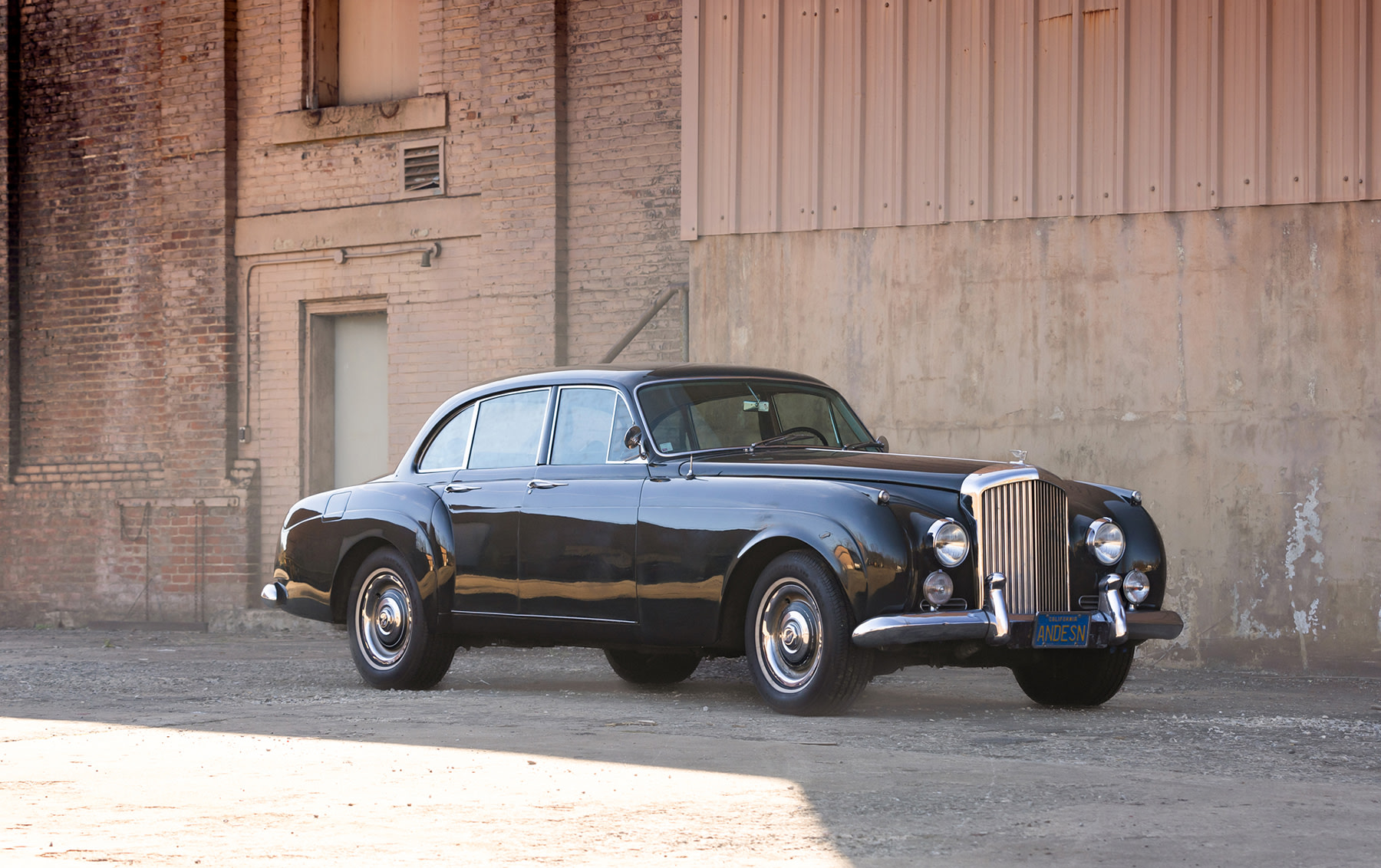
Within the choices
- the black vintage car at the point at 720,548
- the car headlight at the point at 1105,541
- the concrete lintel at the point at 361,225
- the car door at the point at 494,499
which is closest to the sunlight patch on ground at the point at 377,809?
the black vintage car at the point at 720,548

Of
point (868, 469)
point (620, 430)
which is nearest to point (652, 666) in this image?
point (620, 430)

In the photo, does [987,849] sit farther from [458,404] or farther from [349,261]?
[349,261]

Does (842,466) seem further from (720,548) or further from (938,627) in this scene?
(938,627)

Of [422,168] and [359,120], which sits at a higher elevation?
[359,120]

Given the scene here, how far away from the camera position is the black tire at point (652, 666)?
31.5 ft

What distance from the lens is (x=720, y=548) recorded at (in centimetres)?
783

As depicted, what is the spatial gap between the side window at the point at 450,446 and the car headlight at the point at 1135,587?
3.58 m

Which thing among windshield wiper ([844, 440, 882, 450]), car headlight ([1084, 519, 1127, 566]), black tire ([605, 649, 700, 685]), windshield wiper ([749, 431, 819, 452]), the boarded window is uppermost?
the boarded window

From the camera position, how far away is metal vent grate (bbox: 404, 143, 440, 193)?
14.8m

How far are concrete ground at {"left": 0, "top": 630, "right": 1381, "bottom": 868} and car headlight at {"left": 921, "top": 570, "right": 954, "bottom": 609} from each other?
1.77ft

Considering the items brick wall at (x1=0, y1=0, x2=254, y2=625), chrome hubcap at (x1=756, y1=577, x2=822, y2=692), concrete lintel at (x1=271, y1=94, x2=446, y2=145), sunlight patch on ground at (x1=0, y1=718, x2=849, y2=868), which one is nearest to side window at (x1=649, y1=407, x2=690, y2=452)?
chrome hubcap at (x1=756, y1=577, x2=822, y2=692)

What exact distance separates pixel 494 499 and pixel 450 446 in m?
0.65

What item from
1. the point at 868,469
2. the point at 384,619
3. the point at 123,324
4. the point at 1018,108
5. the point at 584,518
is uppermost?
the point at 1018,108

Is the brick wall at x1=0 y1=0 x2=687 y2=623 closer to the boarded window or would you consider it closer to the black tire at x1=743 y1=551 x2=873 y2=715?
the boarded window
